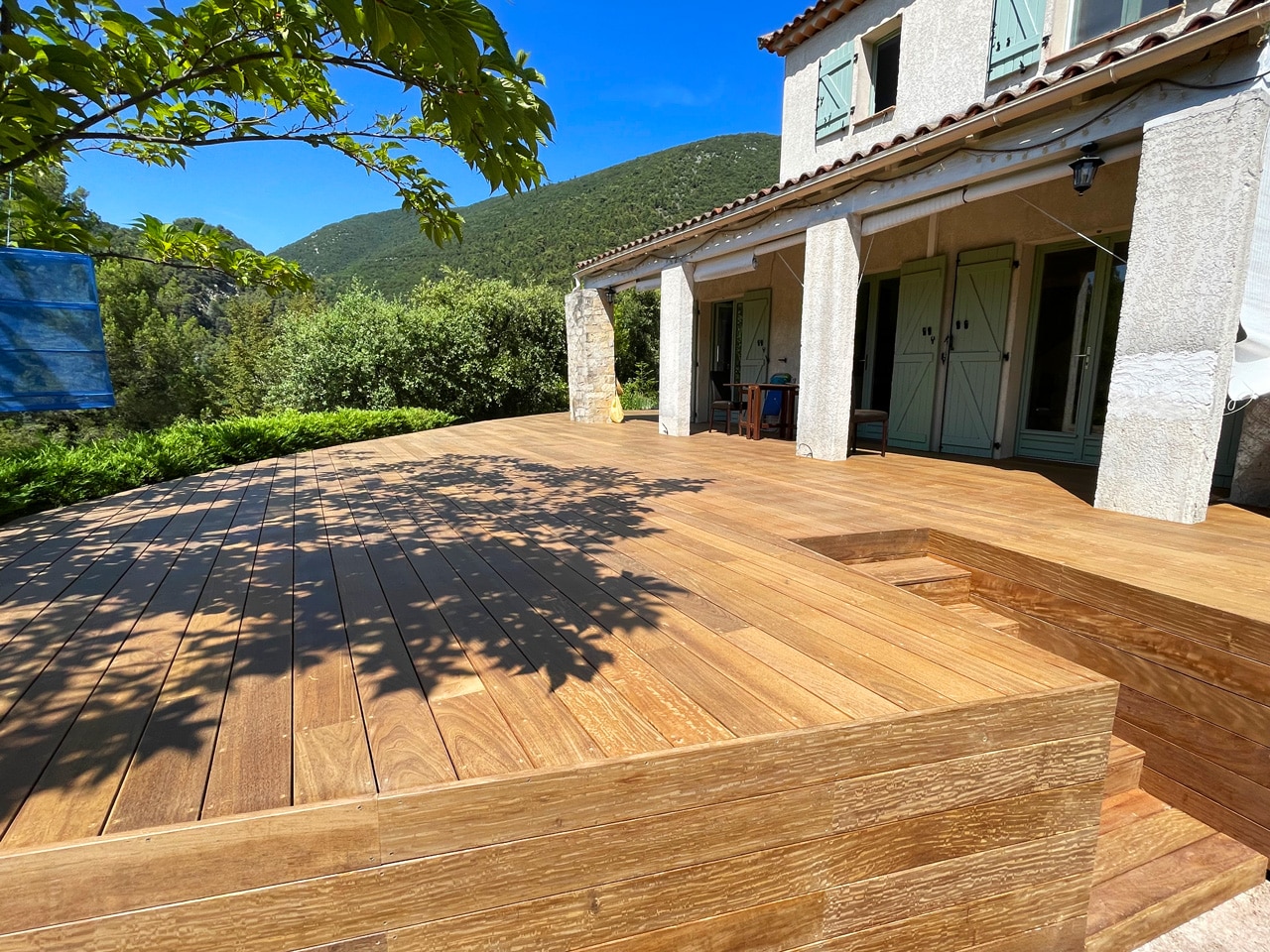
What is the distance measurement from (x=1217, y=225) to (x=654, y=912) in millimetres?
3898

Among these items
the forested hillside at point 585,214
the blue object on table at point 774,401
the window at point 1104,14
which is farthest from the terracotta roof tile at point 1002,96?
the forested hillside at point 585,214

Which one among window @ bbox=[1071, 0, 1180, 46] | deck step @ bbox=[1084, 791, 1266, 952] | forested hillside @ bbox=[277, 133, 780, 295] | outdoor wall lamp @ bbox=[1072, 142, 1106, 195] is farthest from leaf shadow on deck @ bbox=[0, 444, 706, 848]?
forested hillside @ bbox=[277, 133, 780, 295]

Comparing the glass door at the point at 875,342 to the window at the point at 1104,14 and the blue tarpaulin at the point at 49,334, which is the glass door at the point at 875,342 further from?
the blue tarpaulin at the point at 49,334

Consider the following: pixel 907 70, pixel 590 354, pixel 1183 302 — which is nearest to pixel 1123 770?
pixel 1183 302

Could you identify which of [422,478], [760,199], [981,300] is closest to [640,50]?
[760,199]

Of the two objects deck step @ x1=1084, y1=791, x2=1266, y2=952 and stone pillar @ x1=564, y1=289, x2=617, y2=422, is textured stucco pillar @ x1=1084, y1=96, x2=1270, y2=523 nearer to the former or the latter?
deck step @ x1=1084, y1=791, x2=1266, y2=952

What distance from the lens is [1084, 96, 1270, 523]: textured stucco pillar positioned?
116 inches

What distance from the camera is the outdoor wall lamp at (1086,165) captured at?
3.51 m

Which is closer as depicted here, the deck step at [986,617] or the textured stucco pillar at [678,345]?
the deck step at [986,617]

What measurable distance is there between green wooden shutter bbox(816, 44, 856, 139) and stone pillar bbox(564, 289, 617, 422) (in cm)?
387

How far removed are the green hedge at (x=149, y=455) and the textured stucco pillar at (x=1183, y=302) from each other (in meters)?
6.73

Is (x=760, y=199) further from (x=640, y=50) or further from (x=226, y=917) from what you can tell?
(x=640, y=50)

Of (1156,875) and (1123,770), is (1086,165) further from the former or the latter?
(1156,875)

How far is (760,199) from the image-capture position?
585 centimetres
